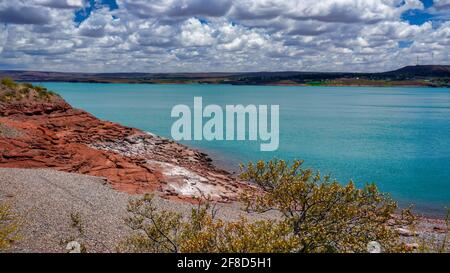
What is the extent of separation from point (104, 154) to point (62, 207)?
16.2 m

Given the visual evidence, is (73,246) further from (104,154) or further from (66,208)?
(104,154)

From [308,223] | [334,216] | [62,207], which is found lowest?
[62,207]

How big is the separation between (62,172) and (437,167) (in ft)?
150

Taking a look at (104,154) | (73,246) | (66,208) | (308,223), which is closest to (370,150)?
(104,154)

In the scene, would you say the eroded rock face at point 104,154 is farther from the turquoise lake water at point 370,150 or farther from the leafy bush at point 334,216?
the leafy bush at point 334,216

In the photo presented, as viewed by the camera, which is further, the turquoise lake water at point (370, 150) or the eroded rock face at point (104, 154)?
the turquoise lake water at point (370, 150)

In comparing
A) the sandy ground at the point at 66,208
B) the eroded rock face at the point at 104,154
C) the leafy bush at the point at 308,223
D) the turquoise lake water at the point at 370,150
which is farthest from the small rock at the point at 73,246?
the turquoise lake water at the point at 370,150

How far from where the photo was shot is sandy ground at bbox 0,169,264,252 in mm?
21031

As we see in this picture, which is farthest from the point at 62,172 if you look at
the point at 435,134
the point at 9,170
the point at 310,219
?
the point at 435,134

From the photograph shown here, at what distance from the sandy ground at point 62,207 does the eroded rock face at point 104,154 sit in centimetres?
303

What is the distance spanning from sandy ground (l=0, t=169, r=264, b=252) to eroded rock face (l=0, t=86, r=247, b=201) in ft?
9.95

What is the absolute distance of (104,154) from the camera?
1625 inches

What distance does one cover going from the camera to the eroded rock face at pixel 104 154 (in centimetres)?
3633
